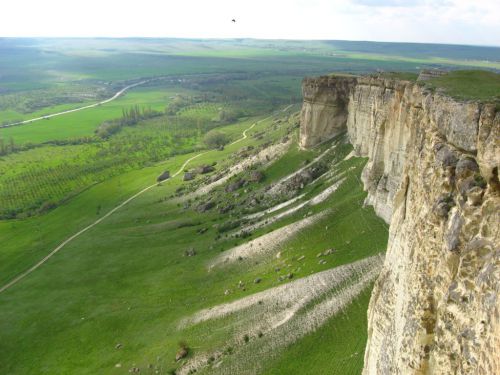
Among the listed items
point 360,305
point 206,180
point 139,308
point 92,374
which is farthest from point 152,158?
point 360,305

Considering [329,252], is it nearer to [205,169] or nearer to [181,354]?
[181,354]

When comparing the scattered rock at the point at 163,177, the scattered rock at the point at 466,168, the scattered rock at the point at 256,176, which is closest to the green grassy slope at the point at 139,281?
the scattered rock at the point at 256,176

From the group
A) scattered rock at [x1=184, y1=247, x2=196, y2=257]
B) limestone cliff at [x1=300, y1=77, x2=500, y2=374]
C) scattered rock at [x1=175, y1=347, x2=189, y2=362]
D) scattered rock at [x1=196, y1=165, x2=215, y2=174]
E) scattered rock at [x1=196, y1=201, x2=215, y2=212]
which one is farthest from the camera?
scattered rock at [x1=196, y1=165, x2=215, y2=174]

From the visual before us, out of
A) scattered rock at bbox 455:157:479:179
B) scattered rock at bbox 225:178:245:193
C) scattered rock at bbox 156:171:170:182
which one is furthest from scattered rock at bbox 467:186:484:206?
scattered rock at bbox 156:171:170:182

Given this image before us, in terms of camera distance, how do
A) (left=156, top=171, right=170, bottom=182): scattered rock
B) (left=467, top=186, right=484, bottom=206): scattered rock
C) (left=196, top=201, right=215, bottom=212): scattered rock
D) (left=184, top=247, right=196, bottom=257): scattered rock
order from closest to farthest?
(left=467, top=186, right=484, bottom=206): scattered rock
(left=184, top=247, right=196, bottom=257): scattered rock
(left=196, top=201, right=215, bottom=212): scattered rock
(left=156, top=171, right=170, bottom=182): scattered rock

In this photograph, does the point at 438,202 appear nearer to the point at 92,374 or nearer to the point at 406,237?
the point at 406,237

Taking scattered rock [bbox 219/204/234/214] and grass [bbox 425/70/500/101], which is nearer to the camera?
grass [bbox 425/70/500/101]

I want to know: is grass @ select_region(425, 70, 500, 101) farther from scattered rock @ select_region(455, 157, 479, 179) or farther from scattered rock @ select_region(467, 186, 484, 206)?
scattered rock @ select_region(467, 186, 484, 206)

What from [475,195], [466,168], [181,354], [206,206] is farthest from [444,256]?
[206,206]

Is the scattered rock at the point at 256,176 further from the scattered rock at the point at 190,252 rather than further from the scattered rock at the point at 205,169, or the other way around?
the scattered rock at the point at 205,169
